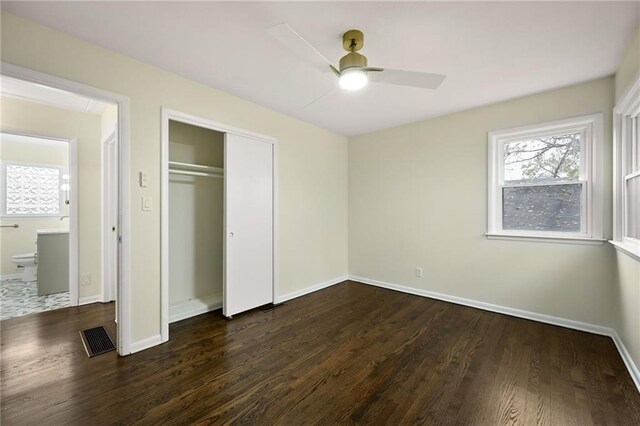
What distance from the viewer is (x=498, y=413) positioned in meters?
1.64

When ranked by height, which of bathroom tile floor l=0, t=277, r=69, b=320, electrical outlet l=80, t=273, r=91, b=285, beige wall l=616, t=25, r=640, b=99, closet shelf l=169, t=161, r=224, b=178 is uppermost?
beige wall l=616, t=25, r=640, b=99

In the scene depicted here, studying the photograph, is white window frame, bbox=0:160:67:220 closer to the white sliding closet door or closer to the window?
the window

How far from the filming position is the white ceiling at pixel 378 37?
173 cm

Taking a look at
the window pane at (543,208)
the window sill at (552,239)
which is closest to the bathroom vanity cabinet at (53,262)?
the window sill at (552,239)

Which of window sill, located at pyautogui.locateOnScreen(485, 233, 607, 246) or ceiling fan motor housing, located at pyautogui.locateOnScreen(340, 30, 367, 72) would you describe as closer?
ceiling fan motor housing, located at pyautogui.locateOnScreen(340, 30, 367, 72)

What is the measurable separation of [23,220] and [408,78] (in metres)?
6.85

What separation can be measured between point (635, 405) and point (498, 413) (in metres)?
0.90

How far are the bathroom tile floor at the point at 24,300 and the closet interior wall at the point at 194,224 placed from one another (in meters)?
1.61

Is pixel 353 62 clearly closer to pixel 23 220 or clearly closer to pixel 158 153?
pixel 158 153

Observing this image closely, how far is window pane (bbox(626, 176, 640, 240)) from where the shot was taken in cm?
211

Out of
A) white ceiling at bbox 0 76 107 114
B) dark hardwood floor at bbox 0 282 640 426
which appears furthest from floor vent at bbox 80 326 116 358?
white ceiling at bbox 0 76 107 114

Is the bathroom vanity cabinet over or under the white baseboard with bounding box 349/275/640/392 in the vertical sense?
over

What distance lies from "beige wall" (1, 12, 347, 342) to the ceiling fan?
4.86 ft

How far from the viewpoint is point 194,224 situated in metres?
3.41
